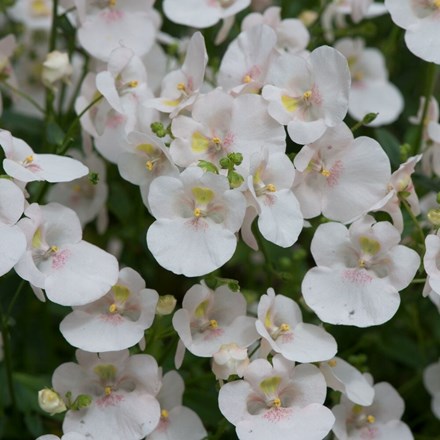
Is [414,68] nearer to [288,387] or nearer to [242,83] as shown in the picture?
[242,83]

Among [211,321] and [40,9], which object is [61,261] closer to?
[211,321]

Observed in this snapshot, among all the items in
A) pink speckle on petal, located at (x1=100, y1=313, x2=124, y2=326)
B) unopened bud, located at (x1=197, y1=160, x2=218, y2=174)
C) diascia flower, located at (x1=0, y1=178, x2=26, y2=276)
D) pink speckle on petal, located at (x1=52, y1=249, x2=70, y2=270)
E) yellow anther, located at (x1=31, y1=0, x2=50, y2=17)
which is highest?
unopened bud, located at (x1=197, y1=160, x2=218, y2=174)

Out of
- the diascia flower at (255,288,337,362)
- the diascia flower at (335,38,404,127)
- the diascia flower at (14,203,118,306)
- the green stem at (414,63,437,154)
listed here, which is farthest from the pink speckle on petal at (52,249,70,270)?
the diascia flower at (335,38,404,127)

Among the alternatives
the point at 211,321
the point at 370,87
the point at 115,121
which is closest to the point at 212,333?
the point at 211,321

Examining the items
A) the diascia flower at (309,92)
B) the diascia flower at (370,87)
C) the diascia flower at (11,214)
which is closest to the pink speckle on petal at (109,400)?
the diascia flower at (11,214)

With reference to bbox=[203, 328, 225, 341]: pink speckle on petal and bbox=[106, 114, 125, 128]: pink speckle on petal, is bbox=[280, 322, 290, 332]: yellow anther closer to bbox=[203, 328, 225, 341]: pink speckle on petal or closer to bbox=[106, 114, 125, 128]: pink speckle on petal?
bbox=[203, 328, 225, 341]: pink speckle on petal


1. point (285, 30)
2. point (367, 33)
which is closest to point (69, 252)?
point (285, 30)

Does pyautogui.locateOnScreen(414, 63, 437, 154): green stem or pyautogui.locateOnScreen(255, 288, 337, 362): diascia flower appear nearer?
pyautogui.locateOnScreen(255, 288, 337, 362): diascia flower
